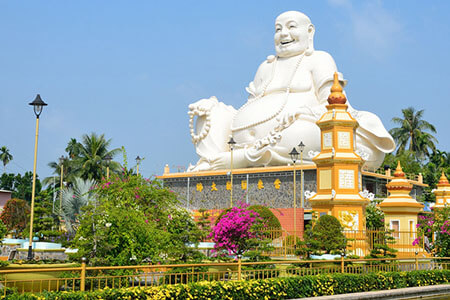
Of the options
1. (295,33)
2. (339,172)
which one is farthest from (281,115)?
(339,172)

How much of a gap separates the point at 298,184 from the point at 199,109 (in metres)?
8.61

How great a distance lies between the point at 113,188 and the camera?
13.0 metres

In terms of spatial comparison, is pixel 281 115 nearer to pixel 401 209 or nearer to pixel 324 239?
pixel 401 209

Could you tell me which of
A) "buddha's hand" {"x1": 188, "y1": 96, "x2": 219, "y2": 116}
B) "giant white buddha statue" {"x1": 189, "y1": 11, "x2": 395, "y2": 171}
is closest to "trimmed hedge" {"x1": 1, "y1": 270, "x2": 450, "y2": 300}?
"giant white buddha statue" {"x1": 189, "y1": 11, "x2": 395, "y2": 171}

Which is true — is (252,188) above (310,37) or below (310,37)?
below

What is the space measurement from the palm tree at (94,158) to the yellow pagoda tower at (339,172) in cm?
2343

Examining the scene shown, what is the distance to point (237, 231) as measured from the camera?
17266 mm

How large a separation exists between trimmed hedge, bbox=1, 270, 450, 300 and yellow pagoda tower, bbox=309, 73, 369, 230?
4068mm

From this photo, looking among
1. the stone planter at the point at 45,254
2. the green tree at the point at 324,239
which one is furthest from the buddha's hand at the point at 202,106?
the green tree at the point at 324,239

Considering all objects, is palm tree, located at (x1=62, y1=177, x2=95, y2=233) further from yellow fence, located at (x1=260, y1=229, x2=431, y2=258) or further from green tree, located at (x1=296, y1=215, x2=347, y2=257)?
green tree, located at (x1=296, y1=215, x2=347, y2=257)

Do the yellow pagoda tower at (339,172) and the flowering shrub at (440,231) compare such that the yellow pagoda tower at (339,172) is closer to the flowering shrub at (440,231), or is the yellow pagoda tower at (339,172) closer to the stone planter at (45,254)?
the flowering shrub at (440,231)

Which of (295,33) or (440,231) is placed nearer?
(440,231)

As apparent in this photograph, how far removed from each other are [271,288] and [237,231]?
576cm

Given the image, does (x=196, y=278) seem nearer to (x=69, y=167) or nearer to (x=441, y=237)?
(x=441, y=237)
